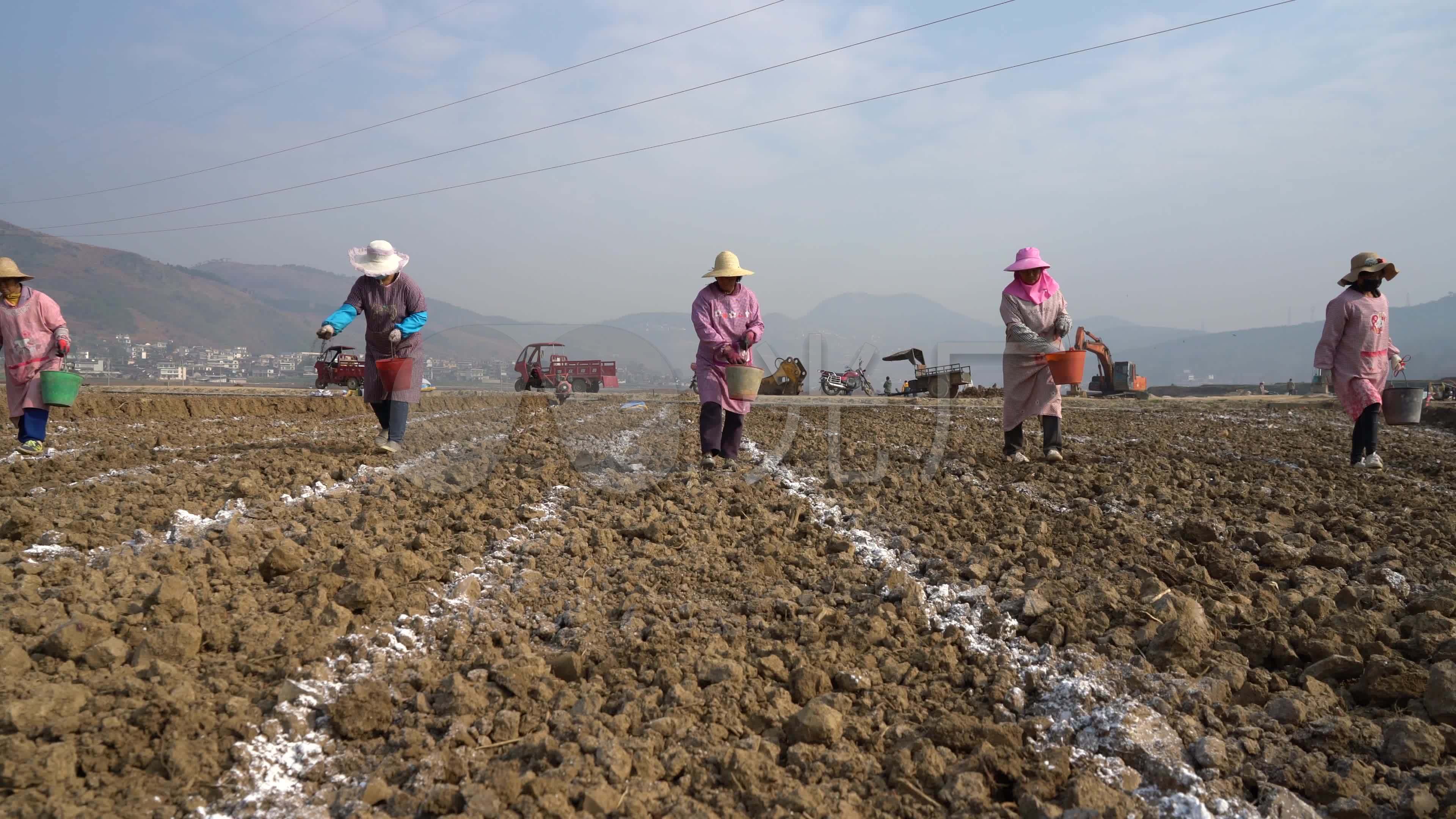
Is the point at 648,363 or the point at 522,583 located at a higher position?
the point at 648,363

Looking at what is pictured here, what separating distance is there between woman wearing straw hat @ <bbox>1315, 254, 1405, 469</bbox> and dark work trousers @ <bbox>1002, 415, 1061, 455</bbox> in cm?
184

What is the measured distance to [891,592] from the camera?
3008 mm

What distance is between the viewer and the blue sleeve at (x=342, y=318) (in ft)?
18.6

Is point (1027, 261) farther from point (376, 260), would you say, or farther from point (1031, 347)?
point (376, 260)

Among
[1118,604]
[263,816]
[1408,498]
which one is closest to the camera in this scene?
[263,816]

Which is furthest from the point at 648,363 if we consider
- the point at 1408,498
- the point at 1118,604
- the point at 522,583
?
the point at 1408,498

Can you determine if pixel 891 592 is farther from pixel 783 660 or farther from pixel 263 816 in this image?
pixel 263 816

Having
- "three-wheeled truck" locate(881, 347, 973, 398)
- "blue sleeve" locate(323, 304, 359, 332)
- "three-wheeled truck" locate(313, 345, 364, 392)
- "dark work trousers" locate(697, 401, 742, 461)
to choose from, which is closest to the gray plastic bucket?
"dark work trousers" locate(697, 401, 742, 461)

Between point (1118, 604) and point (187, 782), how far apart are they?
264 cm

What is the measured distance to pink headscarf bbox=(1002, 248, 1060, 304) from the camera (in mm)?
6039

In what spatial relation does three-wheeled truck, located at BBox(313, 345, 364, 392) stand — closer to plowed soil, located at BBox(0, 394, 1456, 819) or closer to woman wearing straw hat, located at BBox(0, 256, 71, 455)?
woman wearing straw hat, located at BBox(0, 256, 71, 455)

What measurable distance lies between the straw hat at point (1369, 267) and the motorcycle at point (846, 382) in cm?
1770

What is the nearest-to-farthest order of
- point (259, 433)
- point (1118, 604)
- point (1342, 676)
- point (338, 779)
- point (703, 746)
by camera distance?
point (338, 779)
point (703, 746)
point (1342, 676)
point (1118, 604)
point (259, 433)

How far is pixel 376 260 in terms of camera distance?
5840 millimetres
